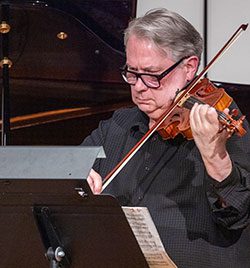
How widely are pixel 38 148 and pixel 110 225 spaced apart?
0.21 metres

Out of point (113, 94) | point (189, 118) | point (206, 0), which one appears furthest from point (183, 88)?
point (206, 0)

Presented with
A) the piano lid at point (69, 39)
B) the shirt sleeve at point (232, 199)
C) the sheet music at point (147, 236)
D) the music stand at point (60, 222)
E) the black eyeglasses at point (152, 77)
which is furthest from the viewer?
the piano lid at point (69, 39)

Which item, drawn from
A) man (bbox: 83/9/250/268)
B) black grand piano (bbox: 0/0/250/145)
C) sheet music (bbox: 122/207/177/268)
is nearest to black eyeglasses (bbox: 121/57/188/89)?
man (bbox: 83/9/250/268)

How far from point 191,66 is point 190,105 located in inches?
8.2

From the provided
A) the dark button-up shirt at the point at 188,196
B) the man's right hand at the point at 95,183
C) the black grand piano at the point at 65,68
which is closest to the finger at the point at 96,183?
the man's right hand at the point at 95,183

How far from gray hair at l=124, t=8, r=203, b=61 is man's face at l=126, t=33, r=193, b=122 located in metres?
0.02

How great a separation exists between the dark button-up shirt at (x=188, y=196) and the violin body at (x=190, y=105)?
0.07 m

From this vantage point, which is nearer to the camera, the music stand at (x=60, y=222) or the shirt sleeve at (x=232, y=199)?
the music stand at (x=60, y=222)

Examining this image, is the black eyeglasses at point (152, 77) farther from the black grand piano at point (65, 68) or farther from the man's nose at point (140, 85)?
the black grand piano at point (65, 68)

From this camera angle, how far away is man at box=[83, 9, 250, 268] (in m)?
1.79

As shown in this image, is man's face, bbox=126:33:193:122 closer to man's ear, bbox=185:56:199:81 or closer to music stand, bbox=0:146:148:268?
man's ear, bbox=185:56:199:81

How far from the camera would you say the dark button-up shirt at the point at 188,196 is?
178 centimetres

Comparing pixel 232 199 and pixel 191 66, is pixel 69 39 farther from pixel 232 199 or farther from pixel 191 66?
pixel 232 199

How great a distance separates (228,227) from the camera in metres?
1.81
